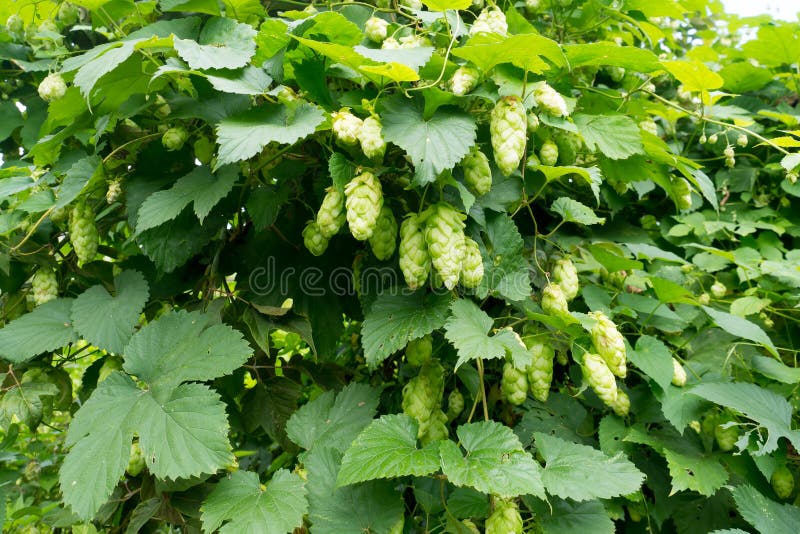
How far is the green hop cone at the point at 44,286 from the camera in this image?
1.64 metres

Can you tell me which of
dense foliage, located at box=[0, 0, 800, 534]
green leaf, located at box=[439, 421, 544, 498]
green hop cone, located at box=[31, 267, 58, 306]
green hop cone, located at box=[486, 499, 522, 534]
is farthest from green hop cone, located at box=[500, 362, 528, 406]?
green hop cone, located at box=[31, 267, 58, 306]

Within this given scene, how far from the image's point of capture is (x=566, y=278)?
1499 millimetres

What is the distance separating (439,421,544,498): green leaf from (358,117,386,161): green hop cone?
2.05 feet

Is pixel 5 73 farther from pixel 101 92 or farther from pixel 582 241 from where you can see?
pixel 582 241

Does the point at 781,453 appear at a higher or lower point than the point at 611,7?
lower

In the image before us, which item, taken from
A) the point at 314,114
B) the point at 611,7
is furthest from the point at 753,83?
the point at 314,114

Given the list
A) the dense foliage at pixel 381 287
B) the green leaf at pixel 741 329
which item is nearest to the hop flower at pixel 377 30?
the dense foliage at pixel 381 287

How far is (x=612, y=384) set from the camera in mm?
1305

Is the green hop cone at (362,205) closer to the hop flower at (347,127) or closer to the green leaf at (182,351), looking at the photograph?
the hop flower at (347,127)

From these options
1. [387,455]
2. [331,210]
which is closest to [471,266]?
[331,210]

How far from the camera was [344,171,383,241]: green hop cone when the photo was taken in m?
1.17

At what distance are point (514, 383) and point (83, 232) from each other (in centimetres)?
121

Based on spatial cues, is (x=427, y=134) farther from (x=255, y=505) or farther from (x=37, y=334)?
(x=37, y=334)

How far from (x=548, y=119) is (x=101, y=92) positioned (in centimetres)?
115
